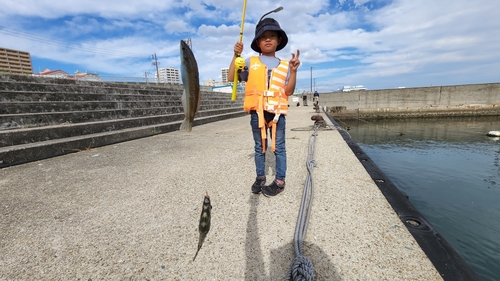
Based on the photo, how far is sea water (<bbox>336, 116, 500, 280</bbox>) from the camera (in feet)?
10.6

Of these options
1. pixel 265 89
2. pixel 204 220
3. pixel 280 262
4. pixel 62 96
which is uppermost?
pixel 62 96

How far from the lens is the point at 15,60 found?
49844 millimetres

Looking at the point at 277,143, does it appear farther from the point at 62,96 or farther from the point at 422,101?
the point at 422,101

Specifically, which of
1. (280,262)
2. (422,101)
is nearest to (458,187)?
(280,262)

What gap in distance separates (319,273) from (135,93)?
986 centimetres

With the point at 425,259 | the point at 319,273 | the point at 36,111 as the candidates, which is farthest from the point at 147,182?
the point at 36,111

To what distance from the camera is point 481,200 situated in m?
4.86

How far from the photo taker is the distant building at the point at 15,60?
148 feet

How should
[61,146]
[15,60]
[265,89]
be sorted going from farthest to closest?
[15,60] → [61,146] → [265,89]

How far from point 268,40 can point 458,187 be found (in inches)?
254

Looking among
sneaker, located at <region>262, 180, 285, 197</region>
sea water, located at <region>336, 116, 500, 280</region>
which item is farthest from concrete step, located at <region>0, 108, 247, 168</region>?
sea water, located at <region>336, 116, 500, 280</region>

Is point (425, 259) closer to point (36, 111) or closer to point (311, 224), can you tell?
point (311, 224)

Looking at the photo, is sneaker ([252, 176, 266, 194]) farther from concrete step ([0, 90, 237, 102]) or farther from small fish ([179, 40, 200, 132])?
concrete step ([0, 90, 237, 102])

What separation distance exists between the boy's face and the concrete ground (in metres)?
1.67
